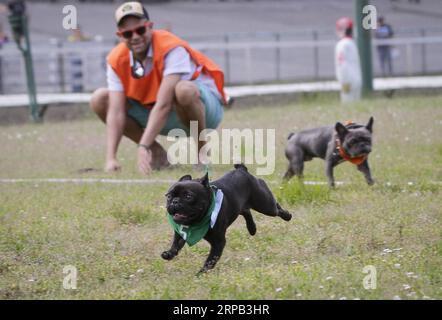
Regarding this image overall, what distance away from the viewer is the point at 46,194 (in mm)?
8250

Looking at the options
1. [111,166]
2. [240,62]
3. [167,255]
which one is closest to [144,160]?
[111,166]

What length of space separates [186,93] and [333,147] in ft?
5.29

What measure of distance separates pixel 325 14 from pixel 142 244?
2803 cm

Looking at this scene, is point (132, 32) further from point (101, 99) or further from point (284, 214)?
point (284, 214)

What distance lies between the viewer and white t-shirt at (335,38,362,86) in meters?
15.8

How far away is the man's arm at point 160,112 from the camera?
8859 mm

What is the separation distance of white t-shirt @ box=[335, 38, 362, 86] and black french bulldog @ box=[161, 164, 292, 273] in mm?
9994

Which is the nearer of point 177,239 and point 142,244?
point 177,239

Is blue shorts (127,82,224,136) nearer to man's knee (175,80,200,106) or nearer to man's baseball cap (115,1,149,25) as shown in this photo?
man's knee (175,80,200,106)

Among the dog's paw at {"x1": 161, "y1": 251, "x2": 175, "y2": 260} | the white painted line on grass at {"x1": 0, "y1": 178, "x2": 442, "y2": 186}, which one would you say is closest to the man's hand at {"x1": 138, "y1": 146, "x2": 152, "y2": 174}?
the white painted line on grass at {"x1": 0, "y1": 178, "x2": 442, "y2": 186}

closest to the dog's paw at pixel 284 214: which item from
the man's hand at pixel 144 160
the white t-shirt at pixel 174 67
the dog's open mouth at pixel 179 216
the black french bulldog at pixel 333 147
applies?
the dog's open mouth at pixel 179 216

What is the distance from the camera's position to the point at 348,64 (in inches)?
629

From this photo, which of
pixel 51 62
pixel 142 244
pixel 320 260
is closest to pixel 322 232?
pixel 320 260
